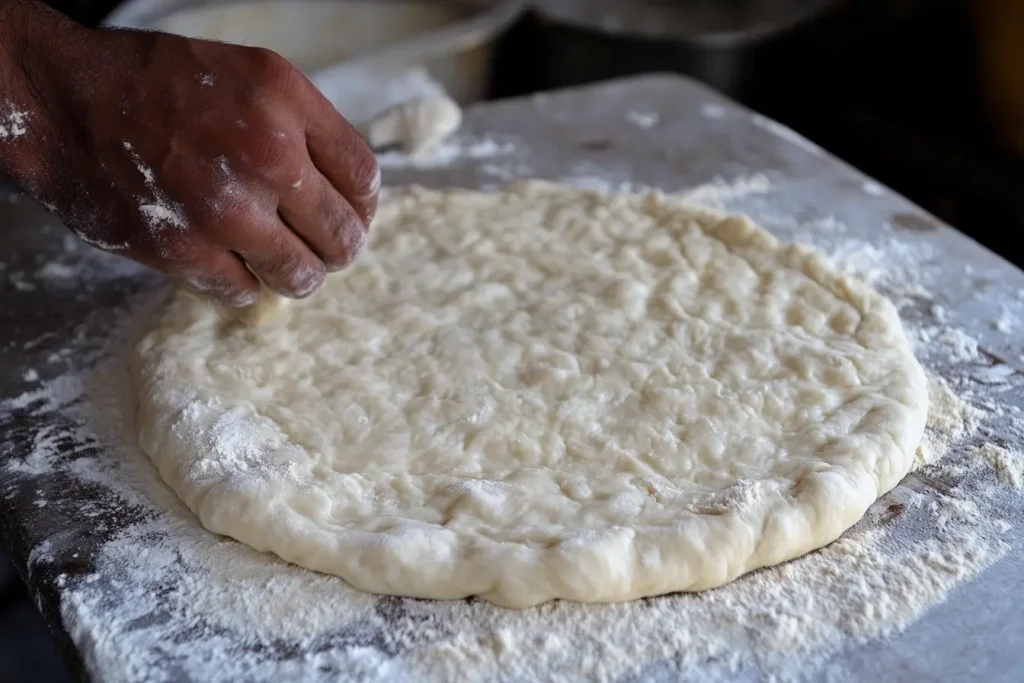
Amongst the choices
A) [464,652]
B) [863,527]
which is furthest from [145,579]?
[863,527]

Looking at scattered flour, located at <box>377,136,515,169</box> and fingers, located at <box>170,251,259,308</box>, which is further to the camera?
scattered flour, located at <box>377,136,515,169</box>

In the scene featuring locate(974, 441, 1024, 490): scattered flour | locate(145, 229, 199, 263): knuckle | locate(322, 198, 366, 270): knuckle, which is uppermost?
locate(145, 229, 199, 263): knuckle

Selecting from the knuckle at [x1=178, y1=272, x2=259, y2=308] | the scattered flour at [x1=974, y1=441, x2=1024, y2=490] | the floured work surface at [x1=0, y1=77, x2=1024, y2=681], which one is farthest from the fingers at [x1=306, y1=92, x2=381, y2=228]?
the scattered flour at [x1=974, y1=441, x2=1024, y2=490]

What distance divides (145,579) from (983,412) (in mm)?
1378

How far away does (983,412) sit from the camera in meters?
1.74

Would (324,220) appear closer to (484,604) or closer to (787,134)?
(484,604)

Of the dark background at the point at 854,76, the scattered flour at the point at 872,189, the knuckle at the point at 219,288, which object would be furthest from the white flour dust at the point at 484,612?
the dark background at the point at 854,76

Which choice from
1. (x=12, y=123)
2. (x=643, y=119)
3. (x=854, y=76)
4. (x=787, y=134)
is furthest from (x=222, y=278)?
(x=854, y=76)

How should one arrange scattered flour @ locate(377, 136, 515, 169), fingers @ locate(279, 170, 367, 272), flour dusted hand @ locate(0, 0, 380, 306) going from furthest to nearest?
scattered flour @ locate(377, 136, 515, 169)
fingers @ locate(279, 170, 367, 272)
flour dusted hand @ locate(0, 0, 380, 306)

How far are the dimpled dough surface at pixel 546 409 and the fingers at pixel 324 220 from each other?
15 cm

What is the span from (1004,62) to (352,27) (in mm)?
2140

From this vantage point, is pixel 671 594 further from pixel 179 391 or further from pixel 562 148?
pixel 562 148

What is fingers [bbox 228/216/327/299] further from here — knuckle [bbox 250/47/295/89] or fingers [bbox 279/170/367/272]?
knuckle [bbox 250/47/295/89]

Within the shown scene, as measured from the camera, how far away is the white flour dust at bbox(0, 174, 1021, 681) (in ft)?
4.29
